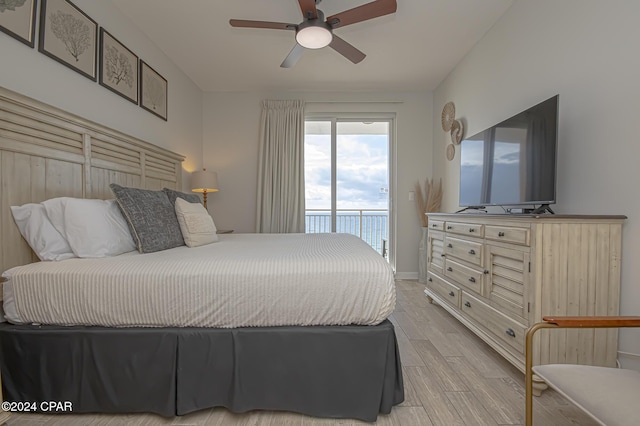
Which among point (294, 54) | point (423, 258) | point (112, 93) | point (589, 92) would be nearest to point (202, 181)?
point (112, 93)

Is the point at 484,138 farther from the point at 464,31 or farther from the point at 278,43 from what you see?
the point at 278,43

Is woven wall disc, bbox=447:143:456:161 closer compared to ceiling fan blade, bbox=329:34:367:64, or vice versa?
ceiling fan blade, bbox=329:34:367:64

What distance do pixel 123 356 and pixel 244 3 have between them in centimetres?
271

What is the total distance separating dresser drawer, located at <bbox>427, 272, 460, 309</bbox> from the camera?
2.54 meters

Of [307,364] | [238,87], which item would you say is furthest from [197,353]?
[238,87]

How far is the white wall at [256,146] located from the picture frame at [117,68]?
161 cm

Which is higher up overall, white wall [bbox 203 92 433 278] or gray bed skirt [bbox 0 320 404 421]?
white wall [bbox 203 92 433 278]

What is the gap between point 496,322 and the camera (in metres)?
1.95

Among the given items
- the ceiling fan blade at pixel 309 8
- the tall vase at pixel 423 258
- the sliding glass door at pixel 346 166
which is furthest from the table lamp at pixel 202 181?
the tall vase at pixel 423 258

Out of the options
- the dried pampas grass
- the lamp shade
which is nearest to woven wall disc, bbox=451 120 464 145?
the dried pampas grass

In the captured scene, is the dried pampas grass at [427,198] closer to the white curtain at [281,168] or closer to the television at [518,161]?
the television at [518,161]

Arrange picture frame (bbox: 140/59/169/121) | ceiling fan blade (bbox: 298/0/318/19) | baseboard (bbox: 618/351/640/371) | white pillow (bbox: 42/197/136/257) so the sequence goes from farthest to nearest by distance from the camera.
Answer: picture frame (bbox: 140/59/169/121) → ceiling fan blade (bbox: 298/0/318/19) → white pillow (bbox: 42/197/136/257) → baseboard (bbox: 618/351/640/371)

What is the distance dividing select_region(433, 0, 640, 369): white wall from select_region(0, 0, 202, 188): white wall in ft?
11.2

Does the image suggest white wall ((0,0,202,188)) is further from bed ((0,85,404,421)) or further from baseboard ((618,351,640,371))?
baseboard ((618,351,640,371))
